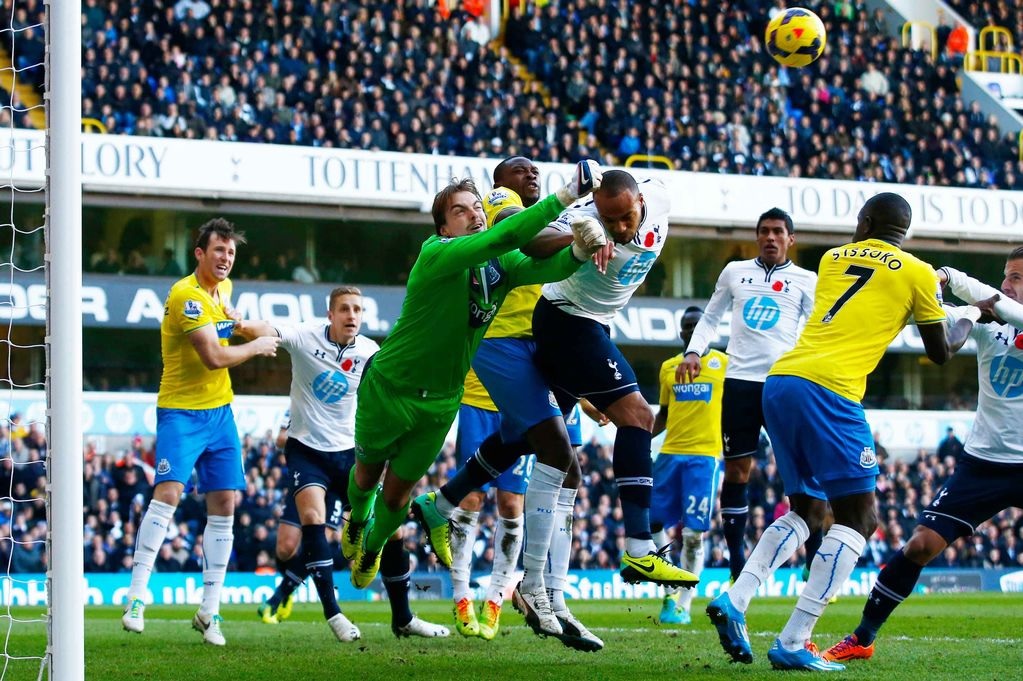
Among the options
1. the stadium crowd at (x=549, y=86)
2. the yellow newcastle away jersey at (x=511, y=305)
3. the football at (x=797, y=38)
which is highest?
the stadium crowd at (x=549, y=86)

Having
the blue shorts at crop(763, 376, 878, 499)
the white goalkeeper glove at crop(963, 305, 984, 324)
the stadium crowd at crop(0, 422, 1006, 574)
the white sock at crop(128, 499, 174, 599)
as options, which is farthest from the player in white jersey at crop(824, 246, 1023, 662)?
the stadium crowd at crop(0, 422, 1006, 574)

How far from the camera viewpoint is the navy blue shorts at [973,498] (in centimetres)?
737

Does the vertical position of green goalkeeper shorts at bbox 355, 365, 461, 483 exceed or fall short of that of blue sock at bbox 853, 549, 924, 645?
it exceeds it

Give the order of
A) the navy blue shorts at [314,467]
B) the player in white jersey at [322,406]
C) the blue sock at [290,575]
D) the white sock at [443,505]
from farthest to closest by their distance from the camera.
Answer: the blue sock at [290,575] → the navy blue shorts at [314,467] → the player in white jersey at [322,406] → the white sock at [443,505]

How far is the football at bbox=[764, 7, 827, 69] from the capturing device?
13.8 metres

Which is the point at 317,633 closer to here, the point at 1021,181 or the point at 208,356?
the point at 208,356

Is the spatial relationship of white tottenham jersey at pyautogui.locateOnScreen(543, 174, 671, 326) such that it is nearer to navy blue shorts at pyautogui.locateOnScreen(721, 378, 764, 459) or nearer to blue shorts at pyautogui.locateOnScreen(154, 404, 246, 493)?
blue shorts at pyautogui.locateOnScreen(154, 404, 246, 493)

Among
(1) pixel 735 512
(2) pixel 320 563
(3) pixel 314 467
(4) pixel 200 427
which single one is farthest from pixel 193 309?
(1) pixel 735 512

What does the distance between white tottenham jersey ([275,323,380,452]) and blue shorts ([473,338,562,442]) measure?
2001mm

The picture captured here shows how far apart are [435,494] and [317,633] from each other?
2244mm

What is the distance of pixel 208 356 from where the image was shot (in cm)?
898

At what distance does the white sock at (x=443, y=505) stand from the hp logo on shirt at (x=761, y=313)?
364 cm

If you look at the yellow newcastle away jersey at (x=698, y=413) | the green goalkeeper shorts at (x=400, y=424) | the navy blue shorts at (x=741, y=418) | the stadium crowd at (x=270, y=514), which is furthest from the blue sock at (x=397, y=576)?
the stadium crowd at (x=270, y=514)

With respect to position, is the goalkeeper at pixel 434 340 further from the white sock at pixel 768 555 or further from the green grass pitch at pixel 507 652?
the white sock at pixel 768 555
